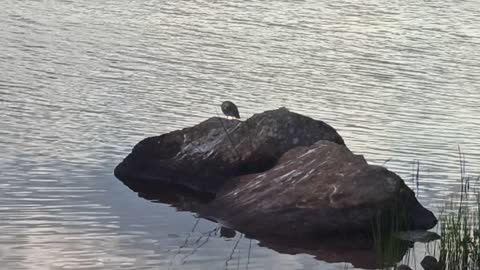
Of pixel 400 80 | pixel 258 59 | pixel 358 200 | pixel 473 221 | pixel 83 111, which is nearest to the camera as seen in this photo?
pixel 473 221

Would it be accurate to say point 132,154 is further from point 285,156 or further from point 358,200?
point 358,200

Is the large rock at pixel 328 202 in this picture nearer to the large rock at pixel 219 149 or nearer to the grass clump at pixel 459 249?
the large rock at pixel 219 149

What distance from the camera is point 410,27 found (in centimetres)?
3078

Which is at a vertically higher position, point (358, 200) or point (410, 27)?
point (358, 200)

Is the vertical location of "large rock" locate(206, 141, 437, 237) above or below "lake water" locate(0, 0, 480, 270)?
above

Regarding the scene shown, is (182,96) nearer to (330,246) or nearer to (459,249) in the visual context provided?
(330,246)

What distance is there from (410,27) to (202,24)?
18.7ft

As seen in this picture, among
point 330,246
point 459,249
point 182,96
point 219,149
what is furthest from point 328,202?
point 182,96


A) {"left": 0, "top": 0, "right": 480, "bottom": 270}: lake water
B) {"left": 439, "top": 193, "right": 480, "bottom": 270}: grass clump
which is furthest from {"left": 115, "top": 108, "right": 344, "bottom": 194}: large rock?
{"left": 439, "top": 193, "right": 480, "bottom": 270}: grass clump

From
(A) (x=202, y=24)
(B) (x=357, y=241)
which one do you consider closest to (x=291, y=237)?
(B) (x=357, y=241)

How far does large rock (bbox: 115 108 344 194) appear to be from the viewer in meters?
13.6

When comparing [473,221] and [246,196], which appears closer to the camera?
[473,221]

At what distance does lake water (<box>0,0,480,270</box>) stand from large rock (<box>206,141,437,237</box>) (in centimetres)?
48

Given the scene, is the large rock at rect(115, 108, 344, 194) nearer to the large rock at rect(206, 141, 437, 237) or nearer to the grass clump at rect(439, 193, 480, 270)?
the large rock at rect(206, 141, 437, 237)
